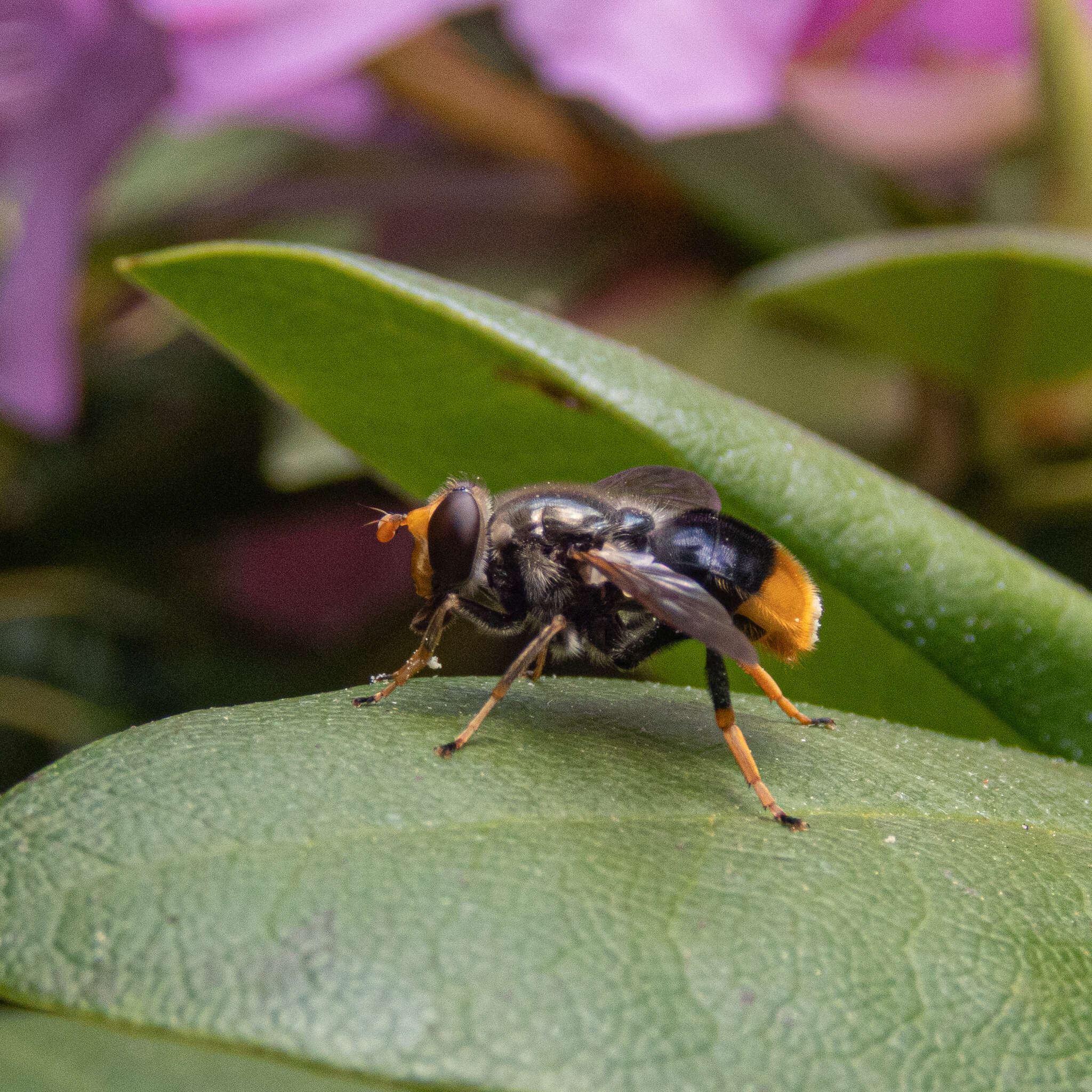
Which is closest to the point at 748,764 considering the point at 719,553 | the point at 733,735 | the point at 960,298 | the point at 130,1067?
the point at 733,735

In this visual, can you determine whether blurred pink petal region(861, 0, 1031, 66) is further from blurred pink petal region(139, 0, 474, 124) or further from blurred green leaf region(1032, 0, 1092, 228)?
blurred pink petal region(139, 0, 474, 124)

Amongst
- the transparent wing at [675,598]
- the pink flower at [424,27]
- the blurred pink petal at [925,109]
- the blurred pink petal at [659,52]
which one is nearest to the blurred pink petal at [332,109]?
the pink flower at [424,27]

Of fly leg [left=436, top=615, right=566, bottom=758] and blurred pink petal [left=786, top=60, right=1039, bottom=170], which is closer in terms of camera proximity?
fly leg [left=436, top=615, right=566, bottom=758]

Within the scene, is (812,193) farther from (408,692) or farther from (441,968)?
(441,968)

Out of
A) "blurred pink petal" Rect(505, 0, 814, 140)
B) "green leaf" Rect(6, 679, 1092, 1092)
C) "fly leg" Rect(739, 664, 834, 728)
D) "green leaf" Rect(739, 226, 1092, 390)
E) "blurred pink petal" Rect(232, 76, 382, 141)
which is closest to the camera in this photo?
"green leaf" Rect(6, 679, 1092, 1092)

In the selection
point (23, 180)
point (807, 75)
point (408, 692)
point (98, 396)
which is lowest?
point (98, 396)

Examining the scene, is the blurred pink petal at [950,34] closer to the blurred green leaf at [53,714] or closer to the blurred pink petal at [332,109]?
the blurred pink petal at [332,109]

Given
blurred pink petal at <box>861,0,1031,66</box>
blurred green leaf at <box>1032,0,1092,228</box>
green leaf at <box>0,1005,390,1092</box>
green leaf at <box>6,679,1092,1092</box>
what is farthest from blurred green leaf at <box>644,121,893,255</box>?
green leaf at <box>0,1005,390,1092</box>

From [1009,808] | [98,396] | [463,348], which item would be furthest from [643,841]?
[98,396]
